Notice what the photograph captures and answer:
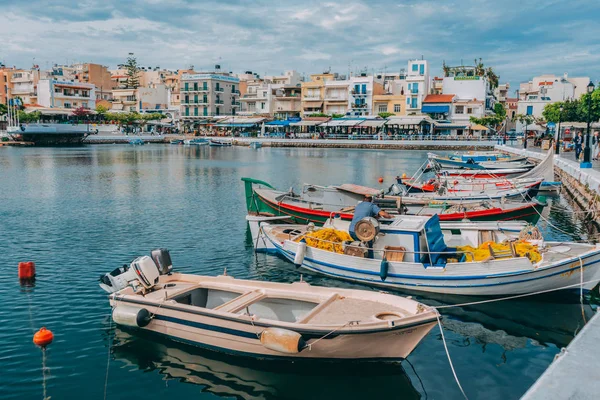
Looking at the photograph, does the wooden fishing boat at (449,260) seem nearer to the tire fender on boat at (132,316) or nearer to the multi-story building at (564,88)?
the tire fender on boat at (132,316)

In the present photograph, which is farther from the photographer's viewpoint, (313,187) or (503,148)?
(503,148)

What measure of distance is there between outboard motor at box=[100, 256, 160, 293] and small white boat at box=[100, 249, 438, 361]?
2 centimetres

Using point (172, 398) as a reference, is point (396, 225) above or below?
above

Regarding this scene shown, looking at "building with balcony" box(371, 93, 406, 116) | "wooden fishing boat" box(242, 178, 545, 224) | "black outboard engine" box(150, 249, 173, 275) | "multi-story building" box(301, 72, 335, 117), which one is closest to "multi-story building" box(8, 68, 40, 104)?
"multi-story building" box(301, 72, 335, 117)

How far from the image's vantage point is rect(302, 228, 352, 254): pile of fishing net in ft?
49.8

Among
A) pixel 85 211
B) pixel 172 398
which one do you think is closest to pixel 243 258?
pixel 172 398

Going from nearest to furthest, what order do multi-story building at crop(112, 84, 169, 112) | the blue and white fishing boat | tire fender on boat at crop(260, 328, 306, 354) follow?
tire fender on boat at crop(260, 328, 306, 354), the blue and white fishing boat, multi-story building at crop(112, 84, 169, 112)

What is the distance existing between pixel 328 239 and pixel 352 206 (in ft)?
16.6

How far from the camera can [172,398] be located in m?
9.09

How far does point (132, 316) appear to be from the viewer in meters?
10.7

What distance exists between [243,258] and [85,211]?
43.1ft

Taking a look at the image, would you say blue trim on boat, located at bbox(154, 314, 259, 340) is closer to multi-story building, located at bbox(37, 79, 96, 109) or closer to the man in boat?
the man in boat

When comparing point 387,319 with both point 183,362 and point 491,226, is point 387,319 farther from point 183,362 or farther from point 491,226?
point 491,226

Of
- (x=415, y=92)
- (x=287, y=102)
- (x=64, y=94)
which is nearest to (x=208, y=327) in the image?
(x=415, y=92)
